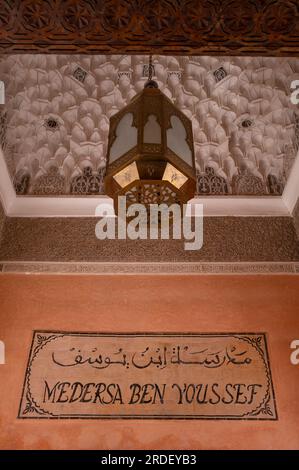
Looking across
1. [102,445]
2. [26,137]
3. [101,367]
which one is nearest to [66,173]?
[26,137]

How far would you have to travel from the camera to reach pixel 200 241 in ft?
9.90

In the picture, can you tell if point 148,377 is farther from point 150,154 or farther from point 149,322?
point 150,154

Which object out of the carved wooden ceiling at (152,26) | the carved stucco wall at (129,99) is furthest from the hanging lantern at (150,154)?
the carved stucco wall at (129,99)

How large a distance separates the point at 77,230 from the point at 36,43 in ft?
4.80

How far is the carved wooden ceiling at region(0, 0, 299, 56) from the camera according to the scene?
1627 millimetres

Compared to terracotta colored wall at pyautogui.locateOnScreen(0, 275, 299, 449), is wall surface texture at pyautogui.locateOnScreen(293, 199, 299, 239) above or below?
above

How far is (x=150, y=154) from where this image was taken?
5.94ft

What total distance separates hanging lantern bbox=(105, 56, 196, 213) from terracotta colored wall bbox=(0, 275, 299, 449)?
87 centimetres

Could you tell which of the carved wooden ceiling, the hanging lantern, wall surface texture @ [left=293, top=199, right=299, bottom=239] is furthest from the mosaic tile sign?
the carved wooden ceiling

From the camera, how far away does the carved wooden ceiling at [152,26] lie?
1.63m

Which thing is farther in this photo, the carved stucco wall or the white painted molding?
the white painted molding

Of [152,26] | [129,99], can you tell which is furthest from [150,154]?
[129,99]

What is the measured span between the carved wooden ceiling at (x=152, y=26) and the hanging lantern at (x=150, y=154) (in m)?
0.24

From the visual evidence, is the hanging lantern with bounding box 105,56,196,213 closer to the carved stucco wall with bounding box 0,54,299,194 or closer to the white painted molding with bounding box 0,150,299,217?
the carved stucco wall with bounding box 0,54,299,194
